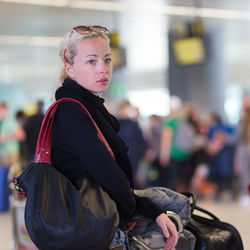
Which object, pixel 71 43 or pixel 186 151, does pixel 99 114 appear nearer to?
pixel 71 43

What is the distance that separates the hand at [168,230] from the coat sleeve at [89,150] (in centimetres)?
→ 12

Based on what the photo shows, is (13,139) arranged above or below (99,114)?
below

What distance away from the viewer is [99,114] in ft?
5.73

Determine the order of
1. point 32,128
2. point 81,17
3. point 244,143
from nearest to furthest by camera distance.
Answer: point 32,128 → point 244,143 → point 81,17

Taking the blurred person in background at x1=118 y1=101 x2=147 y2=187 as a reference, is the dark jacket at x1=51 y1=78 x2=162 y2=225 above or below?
above

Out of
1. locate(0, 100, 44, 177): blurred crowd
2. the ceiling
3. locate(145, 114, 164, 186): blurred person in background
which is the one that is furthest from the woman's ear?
the ceiling

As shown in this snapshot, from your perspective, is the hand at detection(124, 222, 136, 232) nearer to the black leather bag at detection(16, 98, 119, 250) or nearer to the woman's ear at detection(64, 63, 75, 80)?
the black leather bag at detection(16, 98, 119, 250)

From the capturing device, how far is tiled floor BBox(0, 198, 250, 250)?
5582 millimetres

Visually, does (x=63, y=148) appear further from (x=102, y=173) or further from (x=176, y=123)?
(x=176, y=123)

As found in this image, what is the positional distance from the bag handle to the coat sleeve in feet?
0.06

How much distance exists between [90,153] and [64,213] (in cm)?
22

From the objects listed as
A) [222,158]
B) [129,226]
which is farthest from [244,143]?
[129,226]

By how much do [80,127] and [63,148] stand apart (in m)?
0.11

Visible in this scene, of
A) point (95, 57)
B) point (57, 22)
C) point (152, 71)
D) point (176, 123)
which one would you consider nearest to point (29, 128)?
point (176, 123)
